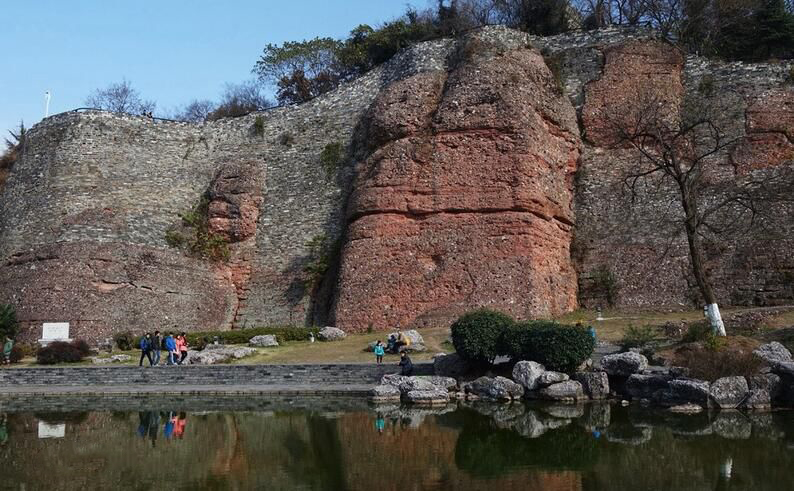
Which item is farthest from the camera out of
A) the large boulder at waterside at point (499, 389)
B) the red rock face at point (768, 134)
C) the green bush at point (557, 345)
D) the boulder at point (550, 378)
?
the red rock face at point (768, 134)

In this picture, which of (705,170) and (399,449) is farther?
(705,170)

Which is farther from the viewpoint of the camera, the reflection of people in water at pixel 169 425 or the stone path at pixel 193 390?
the stone path at pixel 193 390

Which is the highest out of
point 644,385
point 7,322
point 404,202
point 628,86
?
point 628,86

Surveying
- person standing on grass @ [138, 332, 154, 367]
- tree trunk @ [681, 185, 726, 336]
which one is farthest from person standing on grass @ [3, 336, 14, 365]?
tree trunk @ [681, 185, 726, 336]

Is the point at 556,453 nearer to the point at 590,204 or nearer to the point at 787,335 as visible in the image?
the point at 787,335

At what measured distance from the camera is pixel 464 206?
26078 millimetres

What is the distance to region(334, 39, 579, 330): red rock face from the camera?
2497 cm

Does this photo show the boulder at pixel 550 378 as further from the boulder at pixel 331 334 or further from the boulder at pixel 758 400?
the boulder at pixel 331 334

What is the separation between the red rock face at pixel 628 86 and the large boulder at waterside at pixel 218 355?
47.1 ft

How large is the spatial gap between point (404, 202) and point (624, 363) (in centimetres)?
1129

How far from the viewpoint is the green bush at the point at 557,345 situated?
17297 millimetres

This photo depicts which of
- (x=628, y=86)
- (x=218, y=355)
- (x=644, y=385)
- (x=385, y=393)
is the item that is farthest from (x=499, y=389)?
(x=628, y=86)

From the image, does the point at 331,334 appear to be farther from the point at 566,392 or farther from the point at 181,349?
the point at 566,392

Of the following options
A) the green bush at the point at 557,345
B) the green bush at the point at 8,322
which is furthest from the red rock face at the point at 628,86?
the green bush at the point at 8,322
